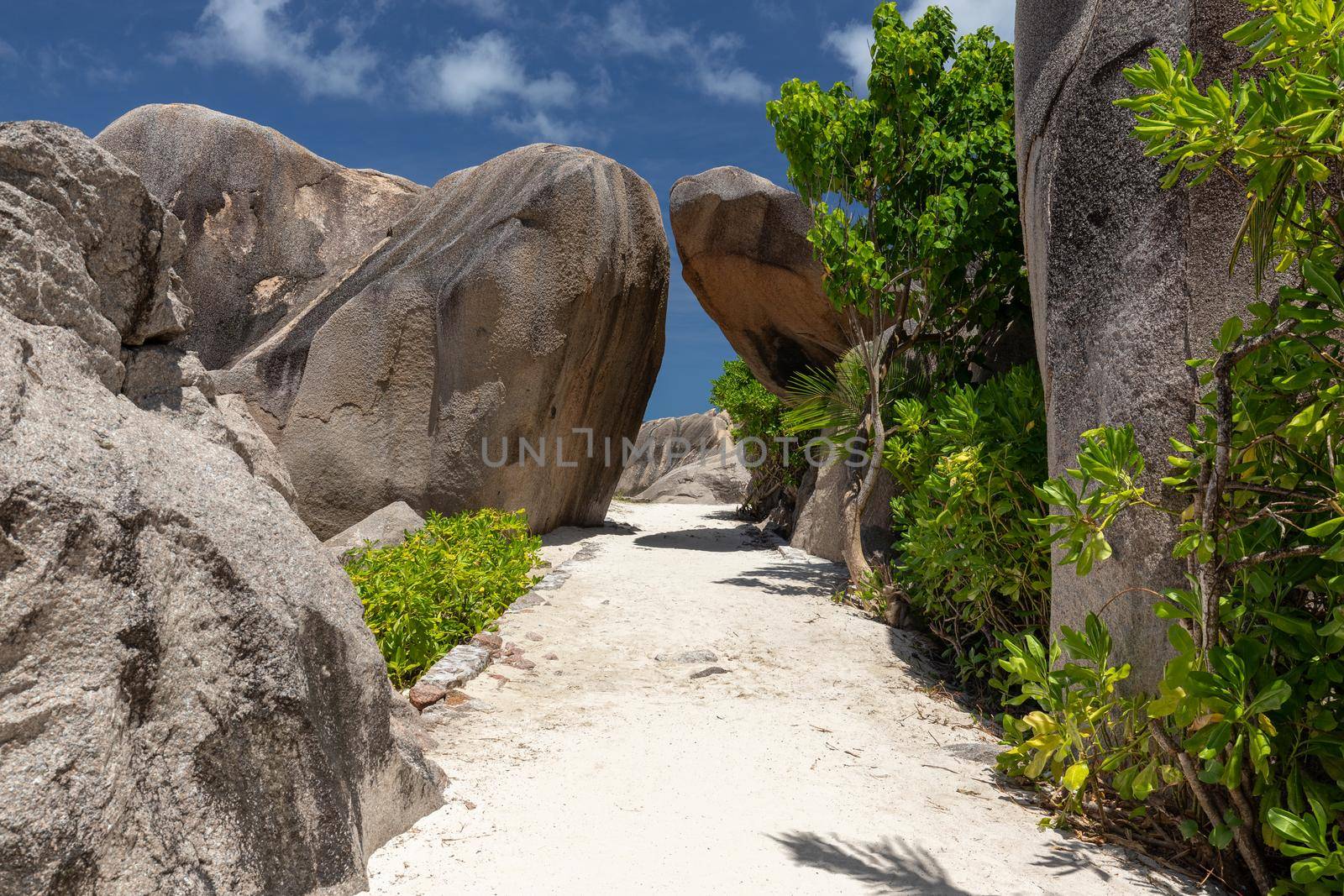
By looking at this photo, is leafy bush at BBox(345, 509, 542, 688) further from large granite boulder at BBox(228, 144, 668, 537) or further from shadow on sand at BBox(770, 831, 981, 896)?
shadow on sand at BBox(770, 831, 981, 896)

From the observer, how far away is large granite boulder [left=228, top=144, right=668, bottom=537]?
8898mm

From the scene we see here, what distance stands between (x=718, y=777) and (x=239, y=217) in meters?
10.0

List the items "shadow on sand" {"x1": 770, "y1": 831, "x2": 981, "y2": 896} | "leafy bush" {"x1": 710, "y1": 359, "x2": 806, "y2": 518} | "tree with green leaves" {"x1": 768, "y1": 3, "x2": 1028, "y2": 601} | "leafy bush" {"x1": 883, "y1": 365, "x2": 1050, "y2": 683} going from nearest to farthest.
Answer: "shadow on sand" {"x1": 770, "y1": 831, "x2": 981, "y2": 896} < "leafy bush" {"x1": 883, "y1": 365, "x2": 1050, "y2": 683} < "tree with green leaves" {"x1": 768, "y1": 3, "x2": 1028, "y2": 601} < "leafy bush" {"x1": 710, "y1": 359, "x2": 806, "y2": 518}

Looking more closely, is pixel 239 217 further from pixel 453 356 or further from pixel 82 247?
pixel 82 247

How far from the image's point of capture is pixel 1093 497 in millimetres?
2771

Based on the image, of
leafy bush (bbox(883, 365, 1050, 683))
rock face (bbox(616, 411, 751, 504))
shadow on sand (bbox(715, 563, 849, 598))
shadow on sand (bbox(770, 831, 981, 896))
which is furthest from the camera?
rock face (bbox(616, 411, 751, 504))

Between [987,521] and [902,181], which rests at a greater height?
[902,181]

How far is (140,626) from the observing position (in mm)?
1990

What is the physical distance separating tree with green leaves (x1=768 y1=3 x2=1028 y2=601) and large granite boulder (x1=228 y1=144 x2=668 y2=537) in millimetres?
2668

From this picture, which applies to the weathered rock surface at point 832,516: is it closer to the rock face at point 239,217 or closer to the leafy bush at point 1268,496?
the leafy bush at point 1268,496

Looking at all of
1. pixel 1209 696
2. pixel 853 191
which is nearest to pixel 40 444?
pixel 1209 696

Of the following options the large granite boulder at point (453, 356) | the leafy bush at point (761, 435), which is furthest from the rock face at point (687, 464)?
the large granite boulder at point (453, 356)

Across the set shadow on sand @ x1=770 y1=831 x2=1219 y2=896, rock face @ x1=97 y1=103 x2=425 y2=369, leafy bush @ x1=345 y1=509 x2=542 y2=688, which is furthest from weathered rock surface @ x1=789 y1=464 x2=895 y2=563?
rock face @ x1=97 y1=103 x2=425 y2=369

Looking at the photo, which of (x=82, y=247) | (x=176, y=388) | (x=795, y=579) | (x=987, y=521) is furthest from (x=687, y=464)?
(x=82, y=247)
